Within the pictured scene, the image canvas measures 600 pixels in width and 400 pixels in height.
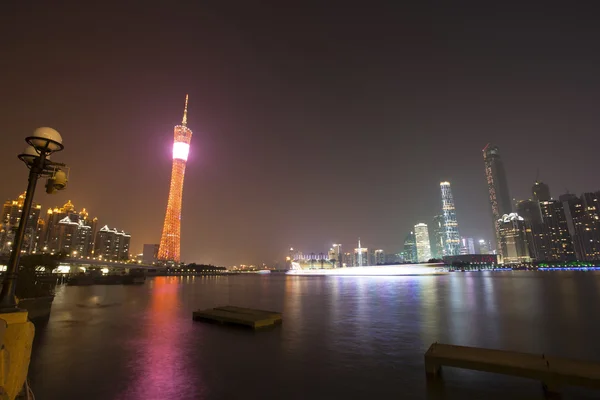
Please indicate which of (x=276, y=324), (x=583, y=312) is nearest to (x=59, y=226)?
(x=276, y=324)

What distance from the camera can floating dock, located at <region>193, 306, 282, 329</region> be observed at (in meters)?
18.4

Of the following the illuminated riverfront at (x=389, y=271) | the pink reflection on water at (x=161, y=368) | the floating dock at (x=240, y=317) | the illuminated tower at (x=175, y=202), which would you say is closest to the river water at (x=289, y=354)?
the pink reflection on water at (x=161, y=368)

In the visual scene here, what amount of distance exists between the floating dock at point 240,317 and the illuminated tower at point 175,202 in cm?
12796

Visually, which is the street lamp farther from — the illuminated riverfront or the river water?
the illuminated riverfront

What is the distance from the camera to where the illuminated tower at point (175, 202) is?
139750 millimetres

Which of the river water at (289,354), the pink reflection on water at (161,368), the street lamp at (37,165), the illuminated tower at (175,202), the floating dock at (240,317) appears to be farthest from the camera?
the illuminated tower at (175,202)

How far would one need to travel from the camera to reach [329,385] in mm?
9594

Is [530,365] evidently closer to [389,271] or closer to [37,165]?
[37,165]

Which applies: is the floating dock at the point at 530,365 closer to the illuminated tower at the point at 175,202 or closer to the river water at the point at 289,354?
the river water at the point at 289,354

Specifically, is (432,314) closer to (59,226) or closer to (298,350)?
(298,350)

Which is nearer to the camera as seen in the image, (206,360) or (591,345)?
(206,360)

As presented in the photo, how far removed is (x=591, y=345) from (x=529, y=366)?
33.0 feet

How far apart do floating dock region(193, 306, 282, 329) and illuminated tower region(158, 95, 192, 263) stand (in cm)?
12796

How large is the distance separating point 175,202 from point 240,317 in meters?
131
